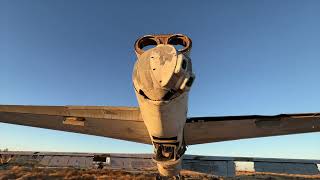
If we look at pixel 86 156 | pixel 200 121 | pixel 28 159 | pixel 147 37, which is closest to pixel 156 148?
pixel 200 121

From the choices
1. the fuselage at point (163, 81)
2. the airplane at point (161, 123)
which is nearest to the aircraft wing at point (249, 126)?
the airplane at point (161, 123)

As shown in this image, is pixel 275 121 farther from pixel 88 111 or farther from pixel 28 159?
pixel 28 159

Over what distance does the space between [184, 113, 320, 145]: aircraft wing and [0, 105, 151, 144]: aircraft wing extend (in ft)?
5.68

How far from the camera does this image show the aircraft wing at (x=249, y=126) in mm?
A: 10234

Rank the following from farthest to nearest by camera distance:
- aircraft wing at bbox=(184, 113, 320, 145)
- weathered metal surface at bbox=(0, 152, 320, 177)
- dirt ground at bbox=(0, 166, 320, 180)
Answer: weathered metal surface at bbox=(0, 152, 320, 177), dirt ground at bbox=(0, 166, 320, 180), aircraft wing at bbox=(184, 113, 320, 145)

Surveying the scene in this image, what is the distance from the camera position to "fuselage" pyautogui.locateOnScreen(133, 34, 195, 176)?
602 centimetres

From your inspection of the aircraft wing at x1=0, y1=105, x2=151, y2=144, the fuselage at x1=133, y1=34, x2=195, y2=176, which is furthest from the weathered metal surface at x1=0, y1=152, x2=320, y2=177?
the fuselage at x1=133, y1=34, x2=195, y2=176

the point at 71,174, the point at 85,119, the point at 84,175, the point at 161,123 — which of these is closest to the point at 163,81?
the point at 161,123

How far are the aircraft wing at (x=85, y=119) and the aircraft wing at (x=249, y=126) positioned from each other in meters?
1.73

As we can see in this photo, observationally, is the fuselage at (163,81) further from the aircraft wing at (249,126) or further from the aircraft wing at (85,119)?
the aircraft wing at (249,126)

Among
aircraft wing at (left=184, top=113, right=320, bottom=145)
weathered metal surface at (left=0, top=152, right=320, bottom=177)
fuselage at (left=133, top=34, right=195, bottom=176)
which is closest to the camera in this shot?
fuselage at (left=133, top=34, right=195, bottom=176)

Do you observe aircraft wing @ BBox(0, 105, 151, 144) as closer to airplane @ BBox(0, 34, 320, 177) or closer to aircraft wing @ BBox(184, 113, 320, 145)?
airplane @ BBox(0, 34, 320, 177)

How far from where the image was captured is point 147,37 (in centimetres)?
722

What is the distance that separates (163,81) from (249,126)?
5.48 metres
